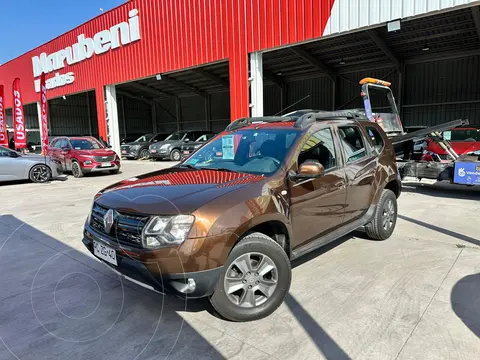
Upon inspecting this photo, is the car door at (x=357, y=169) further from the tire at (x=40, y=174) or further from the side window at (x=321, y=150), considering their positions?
the tire at (x=40, y=174)

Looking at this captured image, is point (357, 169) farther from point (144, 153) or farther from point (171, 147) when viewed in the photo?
point (144, 153)

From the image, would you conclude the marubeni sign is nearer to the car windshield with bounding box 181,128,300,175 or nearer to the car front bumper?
the car windshield with bounding box 181,128,300,175

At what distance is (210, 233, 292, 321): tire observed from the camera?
2682 millimetres

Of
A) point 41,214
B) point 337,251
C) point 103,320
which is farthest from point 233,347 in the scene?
→ point 41,214

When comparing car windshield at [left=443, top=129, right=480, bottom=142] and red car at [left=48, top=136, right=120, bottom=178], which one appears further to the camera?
red car at [left=48, top=136, right=120, bottom=178]

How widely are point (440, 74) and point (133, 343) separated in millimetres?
22567

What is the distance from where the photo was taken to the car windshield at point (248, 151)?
3.37 meters

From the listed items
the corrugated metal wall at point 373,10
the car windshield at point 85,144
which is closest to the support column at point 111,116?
the car windshield at point 85,144

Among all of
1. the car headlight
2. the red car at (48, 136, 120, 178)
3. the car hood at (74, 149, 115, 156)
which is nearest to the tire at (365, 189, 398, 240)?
the car headlight

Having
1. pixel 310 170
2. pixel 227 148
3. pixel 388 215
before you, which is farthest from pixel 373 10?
pixel 310 170

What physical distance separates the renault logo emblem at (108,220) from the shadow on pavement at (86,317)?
2.59 feet

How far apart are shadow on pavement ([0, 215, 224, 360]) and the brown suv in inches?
16.7

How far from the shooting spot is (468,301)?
3.10m

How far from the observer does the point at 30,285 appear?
3629mm
